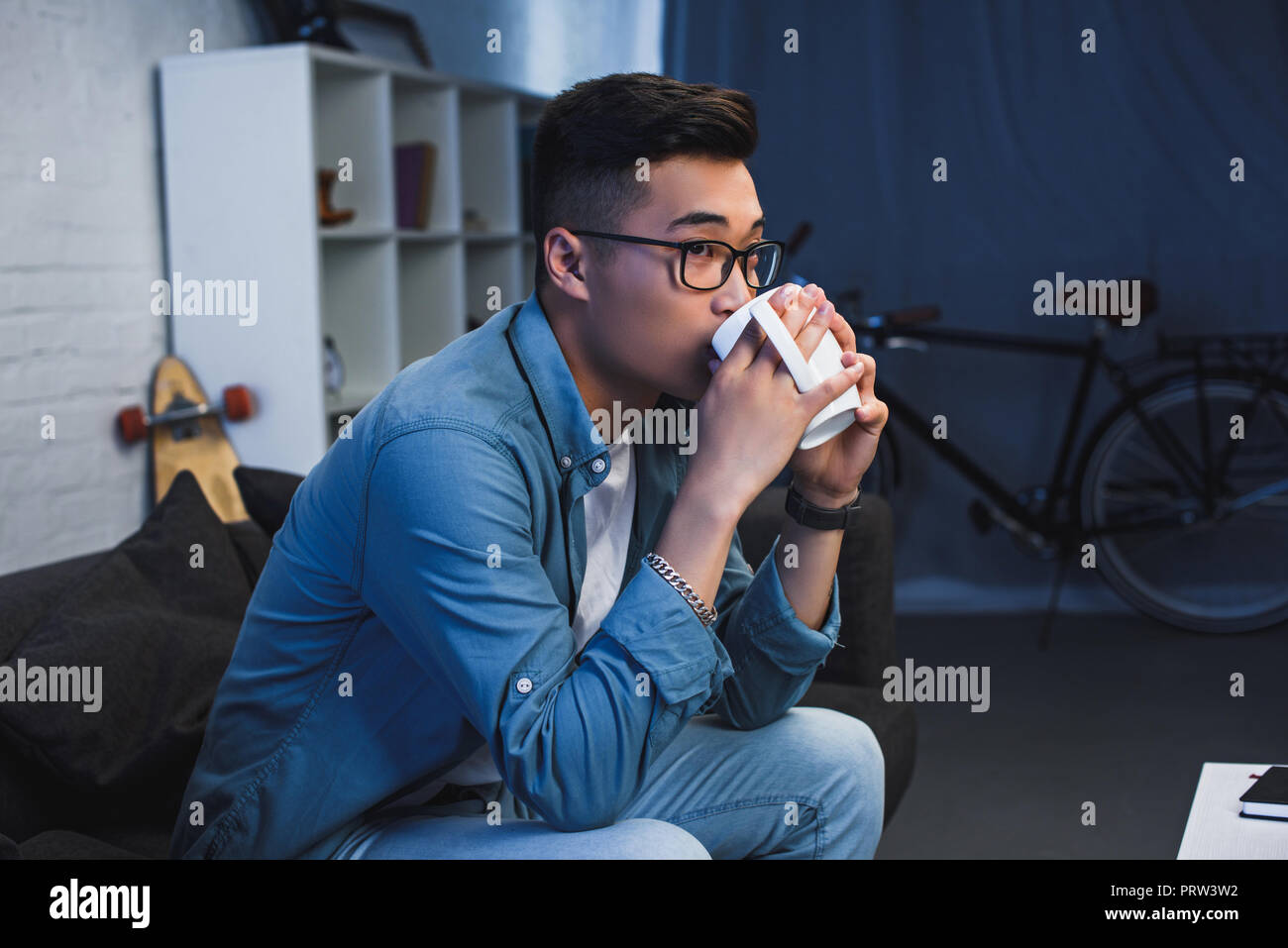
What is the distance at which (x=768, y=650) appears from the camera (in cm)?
121

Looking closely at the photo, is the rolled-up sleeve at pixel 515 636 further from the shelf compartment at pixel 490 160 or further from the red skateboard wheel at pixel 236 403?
the shelf compartment at pixel 490 160

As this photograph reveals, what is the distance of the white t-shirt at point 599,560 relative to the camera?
116 cm

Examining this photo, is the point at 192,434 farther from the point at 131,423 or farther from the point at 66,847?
the point at 66,847

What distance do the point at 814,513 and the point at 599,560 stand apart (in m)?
0.22

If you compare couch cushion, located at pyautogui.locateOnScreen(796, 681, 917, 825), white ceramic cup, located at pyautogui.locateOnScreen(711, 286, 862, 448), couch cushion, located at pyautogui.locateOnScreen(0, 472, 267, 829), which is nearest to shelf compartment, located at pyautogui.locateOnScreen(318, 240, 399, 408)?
couch cushion, located at pyautogui.locateOnScreen(0, 472, 267, 829)

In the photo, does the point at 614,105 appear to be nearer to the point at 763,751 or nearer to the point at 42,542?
the point at 763,751

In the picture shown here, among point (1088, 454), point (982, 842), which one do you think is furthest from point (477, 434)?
point (1088, 454)

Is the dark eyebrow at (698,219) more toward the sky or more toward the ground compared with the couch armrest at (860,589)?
more toward the sky

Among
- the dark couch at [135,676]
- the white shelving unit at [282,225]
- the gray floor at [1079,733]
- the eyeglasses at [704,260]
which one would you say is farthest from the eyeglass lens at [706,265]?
the white shelving unit at [282,225]

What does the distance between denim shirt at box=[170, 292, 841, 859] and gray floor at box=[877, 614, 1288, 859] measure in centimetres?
123

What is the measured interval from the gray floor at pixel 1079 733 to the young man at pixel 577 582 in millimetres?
1051

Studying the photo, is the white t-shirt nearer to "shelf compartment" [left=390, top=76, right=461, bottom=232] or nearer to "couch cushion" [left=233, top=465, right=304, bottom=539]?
"couch cushion" [left=233, top=465, right=304, bottom=539]

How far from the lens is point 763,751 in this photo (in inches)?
48.9
